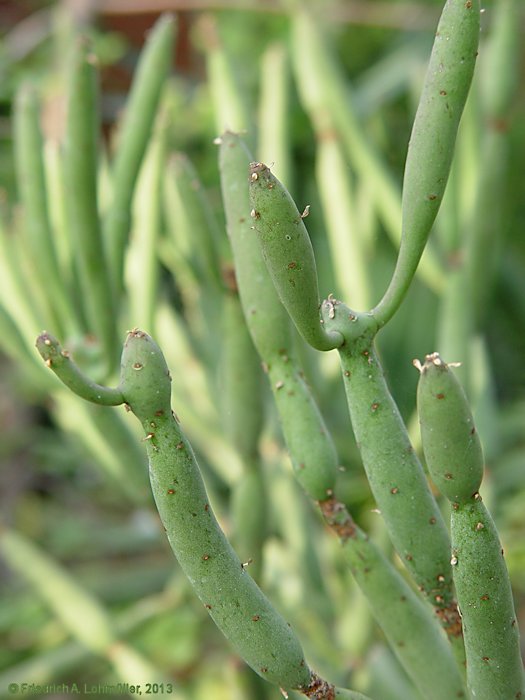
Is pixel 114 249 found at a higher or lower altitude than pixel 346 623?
higher

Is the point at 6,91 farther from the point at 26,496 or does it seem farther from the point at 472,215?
the point at 472,215

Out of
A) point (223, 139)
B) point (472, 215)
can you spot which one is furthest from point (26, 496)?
point (223, 139)

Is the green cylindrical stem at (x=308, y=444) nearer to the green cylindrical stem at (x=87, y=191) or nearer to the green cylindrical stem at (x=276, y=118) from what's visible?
the green cylindrical stem at (x=87, y=191)

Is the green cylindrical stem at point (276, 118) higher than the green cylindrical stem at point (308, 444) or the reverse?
higher

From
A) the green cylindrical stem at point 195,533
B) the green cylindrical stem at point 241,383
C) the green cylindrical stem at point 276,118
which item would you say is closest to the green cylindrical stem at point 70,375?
the green cylindrical stem at point 195,533

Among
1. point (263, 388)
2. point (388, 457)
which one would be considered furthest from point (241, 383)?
point (388, 457)

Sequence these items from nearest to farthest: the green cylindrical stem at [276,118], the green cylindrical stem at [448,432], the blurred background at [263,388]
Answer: the green cylindrical stem at [448,432], the blurred background at [263,388], the green cylindrical stem at [276,118]
